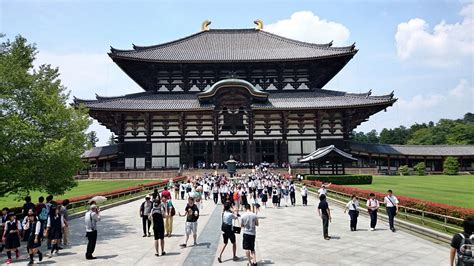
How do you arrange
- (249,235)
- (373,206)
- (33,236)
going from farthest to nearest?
(373,206) < (33,236) < (249,235)

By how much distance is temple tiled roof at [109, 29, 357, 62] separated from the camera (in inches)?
2029

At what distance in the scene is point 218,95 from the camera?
1882 inches

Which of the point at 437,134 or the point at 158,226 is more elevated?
the point at 437,134

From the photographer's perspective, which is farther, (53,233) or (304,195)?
(304,195)

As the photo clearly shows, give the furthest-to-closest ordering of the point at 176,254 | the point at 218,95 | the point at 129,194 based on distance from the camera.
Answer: the point at 218,95, the point at 129,194, the point at 176,254

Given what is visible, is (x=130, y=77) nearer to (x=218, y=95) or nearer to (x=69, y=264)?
(x=218, y=95)

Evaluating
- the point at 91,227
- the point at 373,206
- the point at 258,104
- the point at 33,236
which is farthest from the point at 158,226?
the point at 258,104

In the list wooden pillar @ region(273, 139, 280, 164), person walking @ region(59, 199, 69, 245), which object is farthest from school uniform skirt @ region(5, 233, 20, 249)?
wooden pillar @ region(273, 139, 280, 164)

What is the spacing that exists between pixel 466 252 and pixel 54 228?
463 inches

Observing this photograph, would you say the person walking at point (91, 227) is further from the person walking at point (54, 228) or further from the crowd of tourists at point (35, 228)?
the person walking at point (54, 228)

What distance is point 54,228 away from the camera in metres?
11.6

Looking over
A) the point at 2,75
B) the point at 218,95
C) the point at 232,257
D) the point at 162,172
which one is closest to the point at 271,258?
the point at 232,257

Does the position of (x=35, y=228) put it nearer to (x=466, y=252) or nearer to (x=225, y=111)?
(x=466, y=252)

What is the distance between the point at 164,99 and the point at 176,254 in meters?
40.8
